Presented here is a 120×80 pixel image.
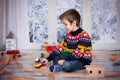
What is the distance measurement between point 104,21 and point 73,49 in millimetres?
1518

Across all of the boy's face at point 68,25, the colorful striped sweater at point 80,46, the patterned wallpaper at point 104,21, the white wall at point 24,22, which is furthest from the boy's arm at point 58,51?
the patterned wallpaper at point 104,21

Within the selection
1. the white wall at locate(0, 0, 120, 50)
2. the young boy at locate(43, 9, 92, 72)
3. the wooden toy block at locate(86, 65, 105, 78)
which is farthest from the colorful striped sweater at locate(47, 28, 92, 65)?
the white wall at locate(0, 0, 120, 50)

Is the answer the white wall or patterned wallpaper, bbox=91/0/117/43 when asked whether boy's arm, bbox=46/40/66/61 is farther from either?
patterned wallpaper, bbox=91/0/117/43

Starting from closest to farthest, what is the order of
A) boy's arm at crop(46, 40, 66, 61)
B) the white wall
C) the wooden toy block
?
the wooden toy block, boy's arm at crop(46, 40, 66, 61), the white wall

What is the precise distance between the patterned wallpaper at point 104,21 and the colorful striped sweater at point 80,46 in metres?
1.41

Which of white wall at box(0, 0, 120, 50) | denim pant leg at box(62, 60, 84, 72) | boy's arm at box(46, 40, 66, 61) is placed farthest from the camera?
white wall at box(0, 0, 120, 50)

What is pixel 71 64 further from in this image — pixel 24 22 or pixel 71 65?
pixel 24 22

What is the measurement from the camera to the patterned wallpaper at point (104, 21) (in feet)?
10.9

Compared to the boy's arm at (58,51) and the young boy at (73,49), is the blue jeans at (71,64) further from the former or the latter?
the boy's arm at (58,51)

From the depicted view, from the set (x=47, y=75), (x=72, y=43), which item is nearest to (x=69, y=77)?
(x=47, y=75)

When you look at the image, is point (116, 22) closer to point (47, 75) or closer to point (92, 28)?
point (92, 28)

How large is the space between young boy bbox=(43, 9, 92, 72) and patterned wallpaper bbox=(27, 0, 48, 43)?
1.38 meters

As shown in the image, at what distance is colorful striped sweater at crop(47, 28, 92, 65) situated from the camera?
73.9 inches

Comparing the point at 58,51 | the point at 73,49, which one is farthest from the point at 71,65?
the point at 58,51
